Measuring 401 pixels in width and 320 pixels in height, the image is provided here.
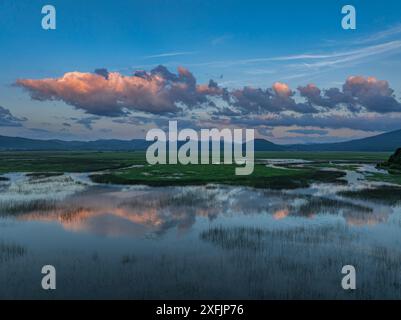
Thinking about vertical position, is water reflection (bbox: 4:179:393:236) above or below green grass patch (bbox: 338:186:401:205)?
below

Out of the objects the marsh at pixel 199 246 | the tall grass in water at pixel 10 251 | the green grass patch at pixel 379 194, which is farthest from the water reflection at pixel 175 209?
the tall grass in water at pixel 10 251

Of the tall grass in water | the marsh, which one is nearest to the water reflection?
Answer: the marsh

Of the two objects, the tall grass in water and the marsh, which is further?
the tall grass in water

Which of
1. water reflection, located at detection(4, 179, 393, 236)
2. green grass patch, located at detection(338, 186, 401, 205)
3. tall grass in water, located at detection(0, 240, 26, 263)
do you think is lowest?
tall grass in water, located at detection(0, 240, 26, 263)

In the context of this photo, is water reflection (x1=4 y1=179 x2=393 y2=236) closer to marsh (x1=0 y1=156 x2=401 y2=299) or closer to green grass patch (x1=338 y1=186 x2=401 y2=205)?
marsh (x1=0 y1=156 x2=401 y2=299)

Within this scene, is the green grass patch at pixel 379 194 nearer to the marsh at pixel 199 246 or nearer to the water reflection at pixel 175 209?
the marsh at pixel 199 246

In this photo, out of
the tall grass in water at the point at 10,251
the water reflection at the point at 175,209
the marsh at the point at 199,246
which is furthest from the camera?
the water reflection at the point at 175,209

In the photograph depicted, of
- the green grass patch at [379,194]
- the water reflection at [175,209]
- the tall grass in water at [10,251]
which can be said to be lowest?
the tall grass in water at [10,251]

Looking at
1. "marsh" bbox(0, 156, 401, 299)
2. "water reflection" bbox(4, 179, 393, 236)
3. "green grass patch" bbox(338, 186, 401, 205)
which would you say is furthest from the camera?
"green grass patch" bbox(338, 186, 401, 205)

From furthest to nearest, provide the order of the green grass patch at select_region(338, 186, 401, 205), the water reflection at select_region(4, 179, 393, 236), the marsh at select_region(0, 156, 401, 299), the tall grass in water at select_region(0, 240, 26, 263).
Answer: the green grass patch at select_region(338, 186, 401, 205)
the water reflection at select_region(4, 179, 393, 236)
the tall grass in water at select_region(0, 240, 26, 263)
the marsh at select_region(0, 156, 401, 299)
